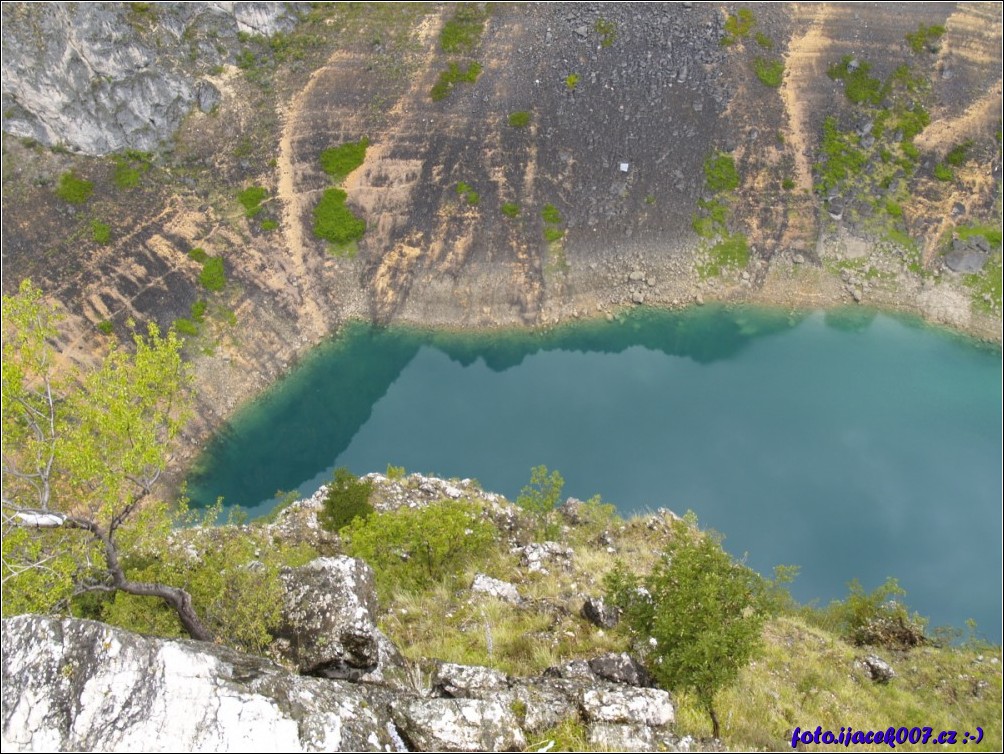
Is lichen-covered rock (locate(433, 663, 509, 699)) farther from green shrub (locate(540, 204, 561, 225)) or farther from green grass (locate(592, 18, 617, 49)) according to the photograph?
green grass (locate(592, 18, 617, 49))

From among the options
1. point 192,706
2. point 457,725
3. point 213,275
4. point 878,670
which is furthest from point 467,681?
point 213,275

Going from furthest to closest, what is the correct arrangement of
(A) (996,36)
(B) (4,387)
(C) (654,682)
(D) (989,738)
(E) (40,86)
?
(A) (996,36) < (E) (40,86) < (D) (989,738) < (C) (654,682) < (B) (4,387)

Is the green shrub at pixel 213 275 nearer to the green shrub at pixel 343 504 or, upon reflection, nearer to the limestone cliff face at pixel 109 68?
the limestone cliff face at pixel 109 68

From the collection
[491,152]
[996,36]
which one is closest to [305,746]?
[491,152]

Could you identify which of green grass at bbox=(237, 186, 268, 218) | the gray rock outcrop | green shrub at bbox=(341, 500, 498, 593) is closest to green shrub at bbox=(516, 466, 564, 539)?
green shrub at bbox=(341, 500, 498, 593)

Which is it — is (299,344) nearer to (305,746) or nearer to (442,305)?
(442,305)

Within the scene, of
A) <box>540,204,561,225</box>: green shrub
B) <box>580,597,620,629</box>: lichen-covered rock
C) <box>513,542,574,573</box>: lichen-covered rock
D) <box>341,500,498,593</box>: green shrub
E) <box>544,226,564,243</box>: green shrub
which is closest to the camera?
<box>580,597,620,629</box>: lichen-covered rock

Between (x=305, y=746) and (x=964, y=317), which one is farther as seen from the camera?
(x=964, y=317)

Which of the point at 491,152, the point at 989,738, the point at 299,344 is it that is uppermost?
the point at 491,152
